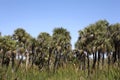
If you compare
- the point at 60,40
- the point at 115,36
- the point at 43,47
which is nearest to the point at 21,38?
the point at 43,47

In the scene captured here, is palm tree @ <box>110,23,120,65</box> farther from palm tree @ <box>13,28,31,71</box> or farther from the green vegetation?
palm tree @ <box>13,28,31,71</box>

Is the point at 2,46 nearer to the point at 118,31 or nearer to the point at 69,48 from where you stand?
the point at 69,48

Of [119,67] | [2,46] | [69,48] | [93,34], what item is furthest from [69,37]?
[119,67]

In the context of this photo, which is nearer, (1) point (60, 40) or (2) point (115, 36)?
(2) point (115, 36)

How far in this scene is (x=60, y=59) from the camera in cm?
7925

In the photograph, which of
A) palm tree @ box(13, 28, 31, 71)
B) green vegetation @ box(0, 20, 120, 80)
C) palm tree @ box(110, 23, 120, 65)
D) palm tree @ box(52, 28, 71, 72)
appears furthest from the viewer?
palm tree @ box(13, 28, 31, 71)

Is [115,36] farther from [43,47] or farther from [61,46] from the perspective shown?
[43,47]

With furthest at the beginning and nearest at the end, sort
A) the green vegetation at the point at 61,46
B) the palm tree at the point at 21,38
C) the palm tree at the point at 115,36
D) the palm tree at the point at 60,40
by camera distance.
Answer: the palm tree at the point at 21,38, the palm tree at the point at 60,40, the palm tree at the point at 115,36, the green vegetation at the point at 61,46

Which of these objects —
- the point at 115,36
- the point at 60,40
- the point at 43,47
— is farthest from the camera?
the point at 43,47

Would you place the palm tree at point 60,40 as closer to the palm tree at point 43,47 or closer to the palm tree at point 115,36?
the palm tree at point 43,47

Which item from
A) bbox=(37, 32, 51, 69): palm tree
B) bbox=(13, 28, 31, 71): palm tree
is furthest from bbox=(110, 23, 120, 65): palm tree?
bbox=(13, 28, 31, 71): palm tree

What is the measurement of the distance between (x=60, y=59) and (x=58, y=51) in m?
5.92

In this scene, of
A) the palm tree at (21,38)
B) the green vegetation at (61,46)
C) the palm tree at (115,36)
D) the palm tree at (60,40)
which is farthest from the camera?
the palm tree at (21,38)

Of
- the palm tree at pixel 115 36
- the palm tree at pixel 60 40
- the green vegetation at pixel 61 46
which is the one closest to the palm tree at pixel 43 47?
the green vegetation at pixel 61 46
